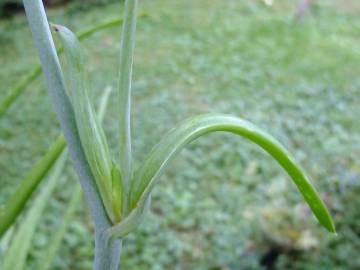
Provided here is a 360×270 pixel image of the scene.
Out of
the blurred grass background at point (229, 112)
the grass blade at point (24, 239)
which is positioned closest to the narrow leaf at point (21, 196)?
the grass blade at point (24, 239)

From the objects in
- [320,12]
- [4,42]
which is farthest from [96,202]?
[320,12]

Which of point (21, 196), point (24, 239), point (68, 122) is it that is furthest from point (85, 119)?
point (24, 239)

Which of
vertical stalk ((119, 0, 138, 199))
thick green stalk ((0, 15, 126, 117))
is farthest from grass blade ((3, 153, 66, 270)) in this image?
vertical stalk ((119, 0, 138, 199))

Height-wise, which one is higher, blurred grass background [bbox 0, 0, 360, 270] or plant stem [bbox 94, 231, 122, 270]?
plant stem [bbox 94, 231, 122, 270]

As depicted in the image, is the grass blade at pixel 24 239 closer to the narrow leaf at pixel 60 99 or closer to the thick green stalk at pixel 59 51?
the thick green stalk at pixel 59 51

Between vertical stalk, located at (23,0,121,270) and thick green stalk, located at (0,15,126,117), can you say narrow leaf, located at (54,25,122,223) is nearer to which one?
vertical stalk, located at (23,0,121,270)

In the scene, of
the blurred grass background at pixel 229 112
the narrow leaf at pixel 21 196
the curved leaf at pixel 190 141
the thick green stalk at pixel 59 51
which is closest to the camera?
the curved leaf at pixel 190 141

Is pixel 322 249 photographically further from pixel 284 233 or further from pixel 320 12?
pixel 320 12
